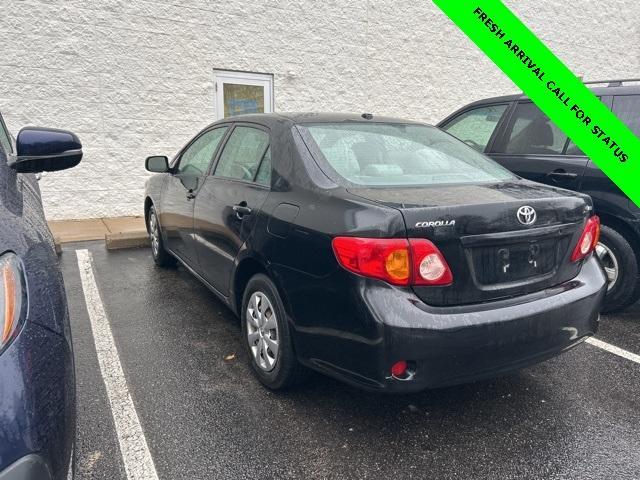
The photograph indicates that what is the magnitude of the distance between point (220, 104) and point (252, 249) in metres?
5.60

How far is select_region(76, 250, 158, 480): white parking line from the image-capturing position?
2.23 m

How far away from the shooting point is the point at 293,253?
2.46m

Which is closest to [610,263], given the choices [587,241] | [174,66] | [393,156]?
[587,241]

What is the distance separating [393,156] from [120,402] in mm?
2123

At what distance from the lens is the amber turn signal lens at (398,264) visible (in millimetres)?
2094

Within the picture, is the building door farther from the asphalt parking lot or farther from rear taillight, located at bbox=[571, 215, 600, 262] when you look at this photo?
rear taillight, located at bbox=[571, 215, 600, 262]

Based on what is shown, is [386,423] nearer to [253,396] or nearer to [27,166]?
[253,396]

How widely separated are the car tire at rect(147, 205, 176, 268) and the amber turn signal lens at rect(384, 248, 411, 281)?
3.32 meters

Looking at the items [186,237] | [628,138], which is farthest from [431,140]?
[186,237]

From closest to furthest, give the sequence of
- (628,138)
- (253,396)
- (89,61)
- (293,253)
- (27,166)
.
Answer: (27,166) → (293,253) → (253,396) → (628,138) → (89,61)

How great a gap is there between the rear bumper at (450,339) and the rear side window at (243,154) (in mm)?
1304

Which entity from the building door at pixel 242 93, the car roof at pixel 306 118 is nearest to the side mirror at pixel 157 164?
the car roof at pixel 306 118

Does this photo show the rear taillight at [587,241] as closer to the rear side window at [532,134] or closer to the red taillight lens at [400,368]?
the red taillight lens at [400,368]

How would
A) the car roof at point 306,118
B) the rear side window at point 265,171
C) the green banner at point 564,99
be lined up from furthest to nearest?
the green banner at point 564,99 < the car roof at point 306,118 < the rear side window at point 265,171
